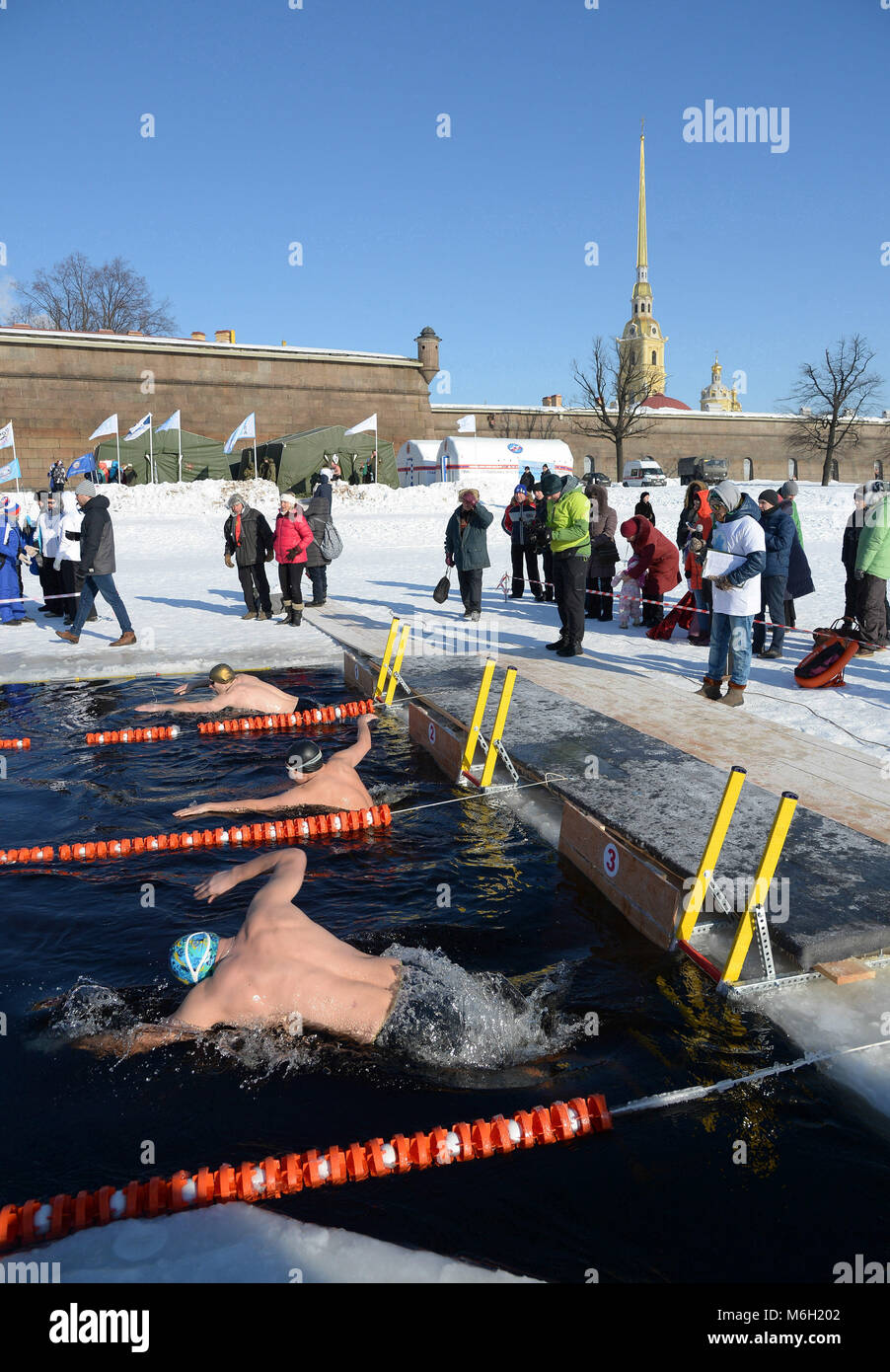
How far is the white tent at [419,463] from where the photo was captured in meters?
39.5

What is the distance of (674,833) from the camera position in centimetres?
530

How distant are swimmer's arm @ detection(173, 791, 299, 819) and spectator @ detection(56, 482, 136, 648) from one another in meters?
6.08

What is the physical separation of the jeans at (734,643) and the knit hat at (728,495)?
40.2 inches

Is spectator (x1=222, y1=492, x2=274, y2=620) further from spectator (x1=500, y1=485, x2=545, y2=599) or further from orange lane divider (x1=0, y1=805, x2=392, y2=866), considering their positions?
orange lane divider (x1=0, y1=805, x2=392, y2=866)

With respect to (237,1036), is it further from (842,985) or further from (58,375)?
(58,375)

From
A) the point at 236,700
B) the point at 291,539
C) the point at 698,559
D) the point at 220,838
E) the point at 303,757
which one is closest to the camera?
the point at 303,757

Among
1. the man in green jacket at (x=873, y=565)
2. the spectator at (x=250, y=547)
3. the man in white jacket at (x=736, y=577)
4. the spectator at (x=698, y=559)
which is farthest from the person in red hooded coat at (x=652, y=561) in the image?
the spectator at (x=250, y=547)

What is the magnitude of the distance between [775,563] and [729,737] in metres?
3.67

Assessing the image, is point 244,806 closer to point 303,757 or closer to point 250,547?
point 303,757

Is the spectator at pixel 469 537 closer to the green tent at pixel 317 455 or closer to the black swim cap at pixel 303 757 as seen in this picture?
the black swim cap at pixel 303 757

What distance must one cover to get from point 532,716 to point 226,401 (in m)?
40.1

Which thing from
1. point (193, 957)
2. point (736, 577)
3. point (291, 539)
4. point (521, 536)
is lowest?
point (193, 957)

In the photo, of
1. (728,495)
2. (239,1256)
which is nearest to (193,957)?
(239,1256)

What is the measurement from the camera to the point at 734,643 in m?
8.22
